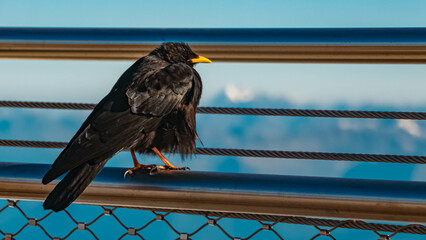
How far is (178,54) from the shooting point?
82.3 inches

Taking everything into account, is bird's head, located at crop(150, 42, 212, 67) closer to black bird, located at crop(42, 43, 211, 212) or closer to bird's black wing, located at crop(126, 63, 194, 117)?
black bird, located at crop(42, 43, 211, 212)

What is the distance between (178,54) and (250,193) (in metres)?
1.31

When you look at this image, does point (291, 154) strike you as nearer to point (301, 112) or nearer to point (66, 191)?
point (301, 112)

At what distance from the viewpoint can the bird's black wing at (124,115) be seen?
1135 mm

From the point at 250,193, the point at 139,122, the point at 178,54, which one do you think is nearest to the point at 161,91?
the point at 139,122

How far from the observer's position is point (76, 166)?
3.56 ft

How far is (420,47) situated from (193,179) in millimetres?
543

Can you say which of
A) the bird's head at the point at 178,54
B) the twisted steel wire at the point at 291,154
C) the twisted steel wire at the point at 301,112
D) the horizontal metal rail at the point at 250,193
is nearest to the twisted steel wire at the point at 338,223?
the horizontal metal rail at the point at 250,193

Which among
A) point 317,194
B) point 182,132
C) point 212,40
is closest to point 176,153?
point 182,132

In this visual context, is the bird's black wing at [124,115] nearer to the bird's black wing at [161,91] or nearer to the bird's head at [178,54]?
the bird's black wing at [161,91]

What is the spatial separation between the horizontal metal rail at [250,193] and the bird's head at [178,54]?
1101 millimetres

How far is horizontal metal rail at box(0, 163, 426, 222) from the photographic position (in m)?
0.79

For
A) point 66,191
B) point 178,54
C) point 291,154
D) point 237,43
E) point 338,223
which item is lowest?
point 66,191

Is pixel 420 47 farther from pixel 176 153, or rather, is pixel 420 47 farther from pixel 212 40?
pixel 176 153
